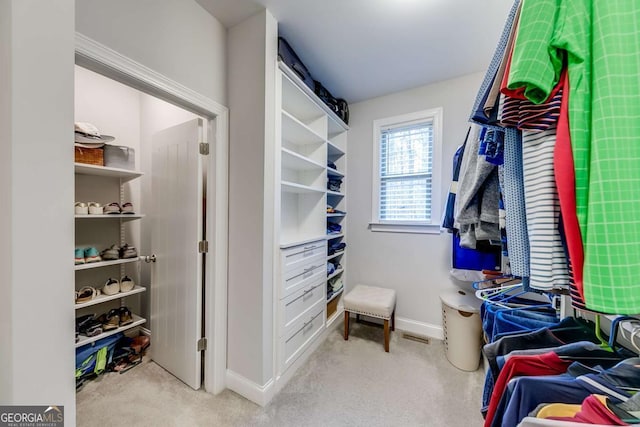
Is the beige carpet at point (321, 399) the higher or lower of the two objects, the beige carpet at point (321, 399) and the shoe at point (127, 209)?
the lower

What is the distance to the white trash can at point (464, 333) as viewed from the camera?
181 centimetres

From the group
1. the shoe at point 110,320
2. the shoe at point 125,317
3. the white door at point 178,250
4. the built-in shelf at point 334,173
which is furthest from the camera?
the built-in shelf at point 334,173

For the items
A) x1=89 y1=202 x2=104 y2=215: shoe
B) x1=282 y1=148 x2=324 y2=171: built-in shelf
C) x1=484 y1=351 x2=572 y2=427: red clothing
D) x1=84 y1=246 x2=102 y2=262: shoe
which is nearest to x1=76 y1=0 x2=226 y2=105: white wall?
x1=282 y1=148 x2=324 y2=171: built-in shelf

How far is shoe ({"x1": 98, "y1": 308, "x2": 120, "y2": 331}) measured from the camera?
180cm

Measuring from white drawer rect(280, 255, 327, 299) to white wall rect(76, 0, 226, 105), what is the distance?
4.45 ft

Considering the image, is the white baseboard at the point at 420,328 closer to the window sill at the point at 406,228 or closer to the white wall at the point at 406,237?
the white wall at the point at 406,237

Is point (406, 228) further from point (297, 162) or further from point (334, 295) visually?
point (297, 162)

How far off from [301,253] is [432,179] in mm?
1535

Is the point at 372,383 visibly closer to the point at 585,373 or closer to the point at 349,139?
the point at 585,373

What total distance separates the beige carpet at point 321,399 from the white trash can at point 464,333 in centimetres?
9

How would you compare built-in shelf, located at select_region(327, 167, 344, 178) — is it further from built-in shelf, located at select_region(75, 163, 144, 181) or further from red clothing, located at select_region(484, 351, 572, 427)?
red clothing, located at select_region(484, 351, 572, 427)

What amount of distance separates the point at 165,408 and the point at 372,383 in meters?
1.39

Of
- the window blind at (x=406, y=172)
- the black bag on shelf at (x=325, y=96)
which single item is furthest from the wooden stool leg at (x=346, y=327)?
the black bag on shelf at (x=325, y=96)

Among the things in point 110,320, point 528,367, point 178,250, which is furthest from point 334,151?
point 110,320
